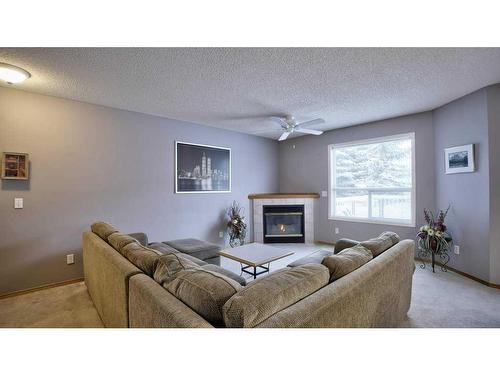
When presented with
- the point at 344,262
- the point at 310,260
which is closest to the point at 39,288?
the point at 310,260

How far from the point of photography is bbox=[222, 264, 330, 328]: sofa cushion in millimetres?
792

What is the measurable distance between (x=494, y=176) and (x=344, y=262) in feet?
8.96

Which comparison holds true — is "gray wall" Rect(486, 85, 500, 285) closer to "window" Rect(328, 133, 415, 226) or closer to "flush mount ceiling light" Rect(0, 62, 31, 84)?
"window" Rect(328, 133, 415, 226)

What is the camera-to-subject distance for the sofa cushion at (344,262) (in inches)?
48.2

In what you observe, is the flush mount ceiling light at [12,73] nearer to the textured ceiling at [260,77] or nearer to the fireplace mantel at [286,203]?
the textured ceiling at [260,77]

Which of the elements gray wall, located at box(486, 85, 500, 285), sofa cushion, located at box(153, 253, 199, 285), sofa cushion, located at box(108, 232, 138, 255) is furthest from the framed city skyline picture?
gray wall, located at box(486, 85, 500, 285)

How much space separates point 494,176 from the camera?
102 inches

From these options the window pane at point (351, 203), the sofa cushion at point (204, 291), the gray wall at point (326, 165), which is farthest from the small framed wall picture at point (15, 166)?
the window pane at point (351, 203)

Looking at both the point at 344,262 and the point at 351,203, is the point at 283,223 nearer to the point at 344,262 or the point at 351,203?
the point at 351,203
